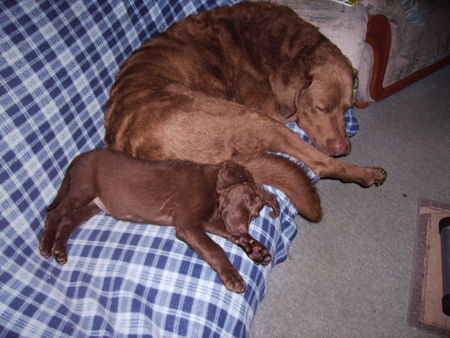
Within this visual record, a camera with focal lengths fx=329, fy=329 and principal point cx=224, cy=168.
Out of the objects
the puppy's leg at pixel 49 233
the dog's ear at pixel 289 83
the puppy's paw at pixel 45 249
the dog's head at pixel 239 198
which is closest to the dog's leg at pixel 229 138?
the dog's head at pixel 239 198

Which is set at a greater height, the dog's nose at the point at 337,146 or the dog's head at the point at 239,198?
the dog's head at the point at 239,198

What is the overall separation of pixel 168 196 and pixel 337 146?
1.08 m

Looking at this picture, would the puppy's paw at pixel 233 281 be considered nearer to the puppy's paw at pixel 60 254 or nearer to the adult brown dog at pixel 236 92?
the adult brown dog at pixel 236 92

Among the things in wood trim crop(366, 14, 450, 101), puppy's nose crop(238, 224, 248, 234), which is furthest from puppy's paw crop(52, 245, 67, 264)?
wood trim crop(366, 14, 450, 101)

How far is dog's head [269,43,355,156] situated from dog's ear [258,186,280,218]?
0.59 metres

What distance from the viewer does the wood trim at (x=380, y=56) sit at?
2.68 m

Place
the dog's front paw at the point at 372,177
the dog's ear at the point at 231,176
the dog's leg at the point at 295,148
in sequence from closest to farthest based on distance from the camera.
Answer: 1. the dog's ear at the point at 231,176
2. the dog's leg at the point at 295,148
3. the dog's front paw at the point at 372,177

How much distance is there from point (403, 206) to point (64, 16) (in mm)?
2578

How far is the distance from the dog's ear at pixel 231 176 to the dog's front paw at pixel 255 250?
0.26 m

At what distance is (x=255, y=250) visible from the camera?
154 centimetres

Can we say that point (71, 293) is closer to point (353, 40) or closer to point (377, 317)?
point (377, 317)

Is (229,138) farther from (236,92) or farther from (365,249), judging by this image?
(365,249)

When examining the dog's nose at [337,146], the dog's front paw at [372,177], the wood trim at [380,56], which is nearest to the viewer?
the dog's front paw at [372,177]

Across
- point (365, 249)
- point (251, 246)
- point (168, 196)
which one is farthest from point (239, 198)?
point (365, 249)
